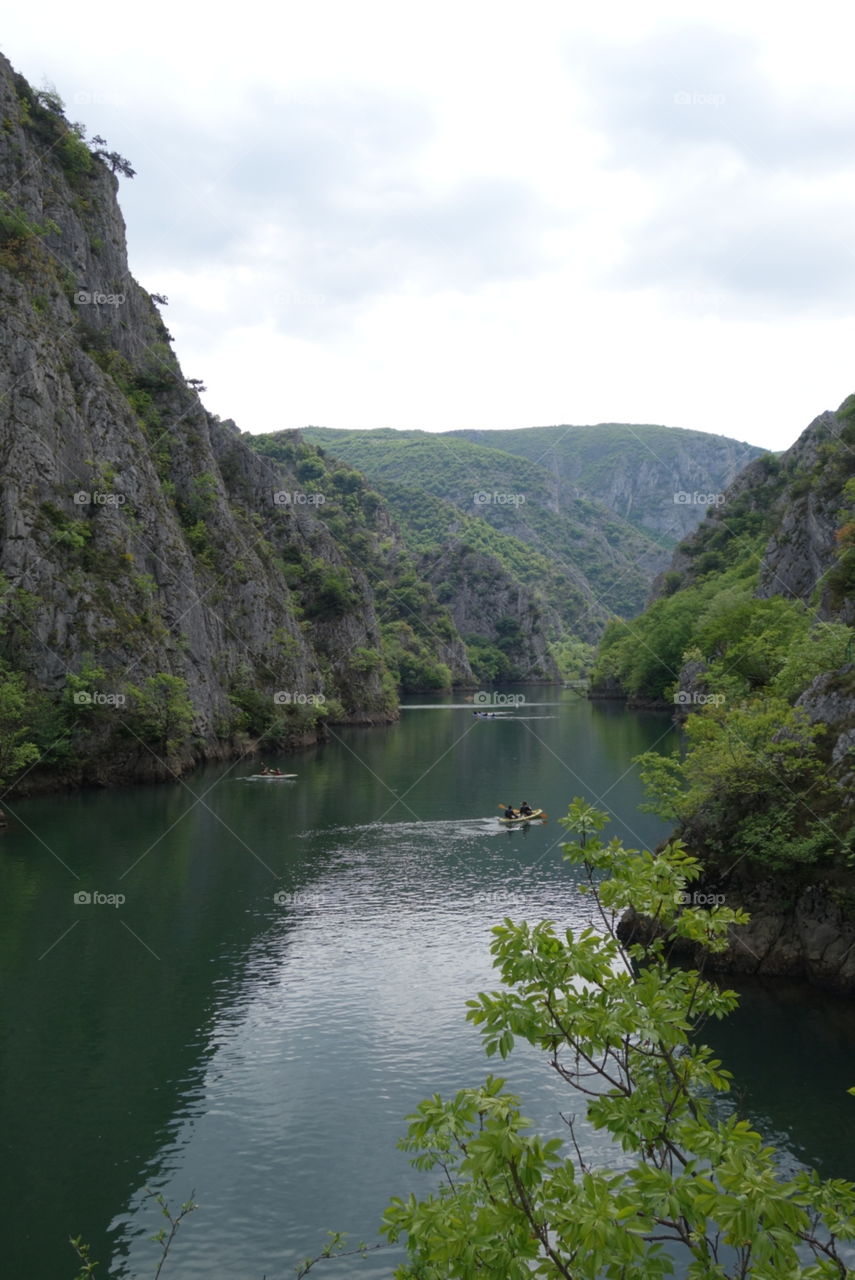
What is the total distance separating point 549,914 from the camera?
30.7 meters

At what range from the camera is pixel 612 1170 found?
5977 mm

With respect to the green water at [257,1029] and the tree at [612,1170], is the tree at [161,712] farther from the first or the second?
the tree at [612,1170]

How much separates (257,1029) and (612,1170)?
17.9m

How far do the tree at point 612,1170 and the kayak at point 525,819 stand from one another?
3903cm

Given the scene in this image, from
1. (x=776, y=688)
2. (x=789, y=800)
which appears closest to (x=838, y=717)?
(x=789, y=800)

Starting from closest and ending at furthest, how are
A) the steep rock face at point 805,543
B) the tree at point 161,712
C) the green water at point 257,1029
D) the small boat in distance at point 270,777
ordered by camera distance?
the green water at point 257,1029 → the tree at point 161,712 → the small boat in distance at point 270,777 → the steep rock face at point 805,543

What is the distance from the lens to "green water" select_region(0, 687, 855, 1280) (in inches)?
587

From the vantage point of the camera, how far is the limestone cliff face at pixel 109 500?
2291 inches

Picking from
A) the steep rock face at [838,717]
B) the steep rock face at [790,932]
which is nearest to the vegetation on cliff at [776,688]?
the steep rock face at [838,717]

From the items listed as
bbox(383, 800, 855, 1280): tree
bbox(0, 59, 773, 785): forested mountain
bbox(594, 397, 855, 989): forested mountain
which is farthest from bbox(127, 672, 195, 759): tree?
bbox(383, 800, 855, 1280): tree

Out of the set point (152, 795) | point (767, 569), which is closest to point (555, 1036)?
point (152, 795)

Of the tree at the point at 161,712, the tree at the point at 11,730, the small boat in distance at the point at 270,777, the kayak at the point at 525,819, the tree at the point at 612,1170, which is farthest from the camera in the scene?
the small boat in distance at the point at 270,777

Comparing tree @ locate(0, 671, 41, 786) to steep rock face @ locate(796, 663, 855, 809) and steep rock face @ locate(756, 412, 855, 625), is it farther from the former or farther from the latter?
steep rock face @ locate(756, 412, 855, 625)

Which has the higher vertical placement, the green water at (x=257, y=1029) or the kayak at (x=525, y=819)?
the green water at (x=257, y=1029)
